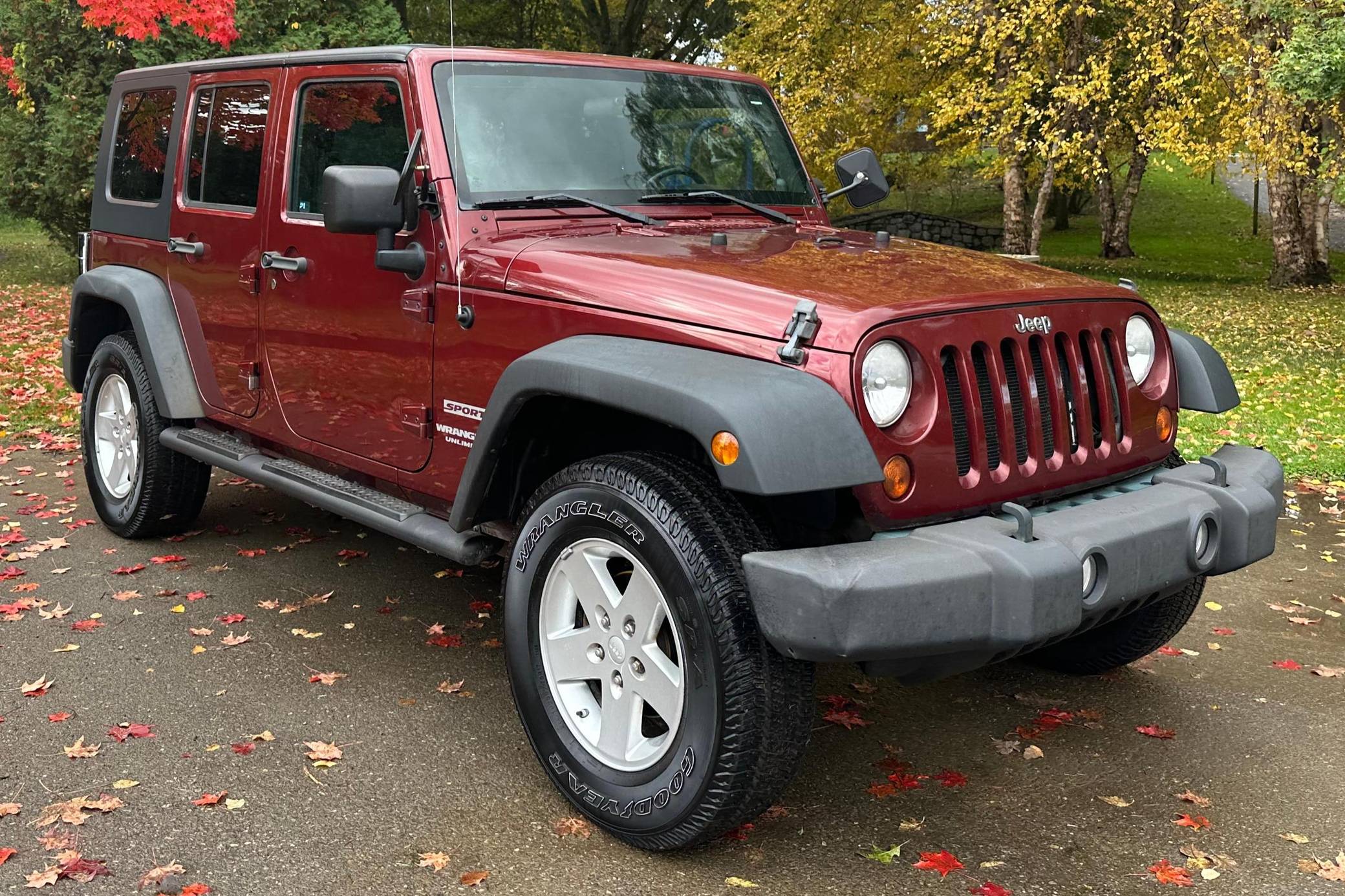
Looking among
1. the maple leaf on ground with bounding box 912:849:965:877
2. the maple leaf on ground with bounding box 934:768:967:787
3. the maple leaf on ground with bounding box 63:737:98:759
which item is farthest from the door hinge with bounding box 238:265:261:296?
the maple leaf on ground with bounding box 912:849:965:877

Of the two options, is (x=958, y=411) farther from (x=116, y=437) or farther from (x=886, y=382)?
(x=116, y=437)

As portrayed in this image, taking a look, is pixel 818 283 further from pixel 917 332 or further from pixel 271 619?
pixel 271 619

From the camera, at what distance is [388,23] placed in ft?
53.4

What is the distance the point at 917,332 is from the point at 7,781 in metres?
2.83

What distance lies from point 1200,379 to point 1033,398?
3.06ft

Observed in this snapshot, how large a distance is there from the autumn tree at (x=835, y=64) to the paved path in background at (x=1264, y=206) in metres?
6.47

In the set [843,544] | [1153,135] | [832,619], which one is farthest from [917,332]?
[1153,135]

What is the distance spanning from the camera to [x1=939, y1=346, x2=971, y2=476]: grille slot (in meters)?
3.08

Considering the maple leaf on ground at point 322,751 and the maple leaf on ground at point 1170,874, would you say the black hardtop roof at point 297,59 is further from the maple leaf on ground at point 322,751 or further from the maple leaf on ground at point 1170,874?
the maple leaf on ground at point 1170,874

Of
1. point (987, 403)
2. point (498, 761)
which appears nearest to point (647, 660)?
point (498, 761)

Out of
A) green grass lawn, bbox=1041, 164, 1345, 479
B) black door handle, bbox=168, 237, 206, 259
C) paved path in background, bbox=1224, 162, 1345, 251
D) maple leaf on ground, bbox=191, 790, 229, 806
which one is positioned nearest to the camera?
maple leaf on ground, bbox=191, 790, 229, 806

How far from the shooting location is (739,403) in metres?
2.78

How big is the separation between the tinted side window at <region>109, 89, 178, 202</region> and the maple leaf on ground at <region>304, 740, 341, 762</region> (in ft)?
9.18

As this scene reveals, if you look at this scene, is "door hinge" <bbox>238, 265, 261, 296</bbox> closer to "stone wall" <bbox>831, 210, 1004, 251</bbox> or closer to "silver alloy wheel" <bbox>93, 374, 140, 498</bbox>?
"silver alloy wheel" <bbox>93, 374, 140, 498</bbox>
